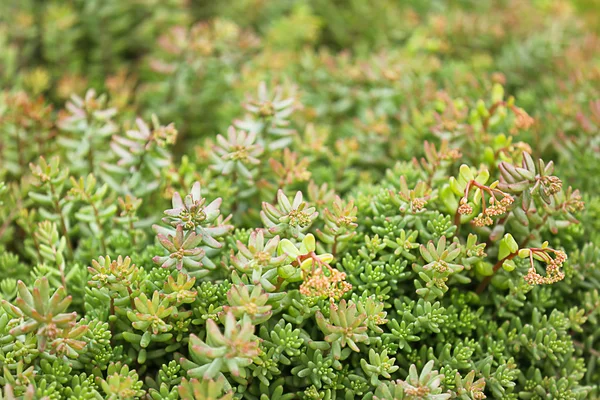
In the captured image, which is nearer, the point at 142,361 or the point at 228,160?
the point at 142,361

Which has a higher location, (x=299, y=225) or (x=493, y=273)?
(x=299, y=225)

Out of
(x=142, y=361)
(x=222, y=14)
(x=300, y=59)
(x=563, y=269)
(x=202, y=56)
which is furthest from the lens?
(x=222, y=14)

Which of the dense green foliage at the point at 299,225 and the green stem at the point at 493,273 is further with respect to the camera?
the green stem at the point at 493,273

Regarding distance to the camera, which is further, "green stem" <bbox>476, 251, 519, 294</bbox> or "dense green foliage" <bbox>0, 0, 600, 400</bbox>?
"green stem" <bbox>476, 251, 519, 294</bbox>

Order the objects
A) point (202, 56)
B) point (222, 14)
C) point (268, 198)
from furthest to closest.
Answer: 1. point (222, 14)
2. point (202, 56)
3. point (268, 198)

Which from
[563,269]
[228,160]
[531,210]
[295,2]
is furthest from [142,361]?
[295,2]

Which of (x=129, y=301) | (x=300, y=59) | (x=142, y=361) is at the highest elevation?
(x=300, y=59)

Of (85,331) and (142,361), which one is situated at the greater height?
(85,331)

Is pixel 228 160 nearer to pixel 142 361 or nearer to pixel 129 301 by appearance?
pixel 129 301
